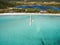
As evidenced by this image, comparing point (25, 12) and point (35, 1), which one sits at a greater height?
point (35, 1)

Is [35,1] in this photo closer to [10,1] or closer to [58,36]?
[10,1]

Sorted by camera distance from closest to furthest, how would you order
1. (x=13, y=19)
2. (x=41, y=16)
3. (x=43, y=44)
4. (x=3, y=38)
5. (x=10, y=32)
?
1. (x=43, y=44)
2. (x=3, y=38)
3. (x=10, y=32)
4. (x=13, y=19)
5. (x=41, y=16)

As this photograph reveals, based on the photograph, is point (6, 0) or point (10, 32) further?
point (6, 0)

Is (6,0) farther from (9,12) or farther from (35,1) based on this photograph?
(35,1)

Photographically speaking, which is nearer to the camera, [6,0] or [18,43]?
[18,43]

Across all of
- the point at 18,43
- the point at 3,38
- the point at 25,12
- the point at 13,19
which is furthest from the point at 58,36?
the point at 25,12

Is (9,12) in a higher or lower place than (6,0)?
lower

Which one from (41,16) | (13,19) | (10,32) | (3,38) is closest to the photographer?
(3,38)

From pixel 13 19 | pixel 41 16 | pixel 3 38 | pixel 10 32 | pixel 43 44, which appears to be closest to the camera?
pixel 43 44

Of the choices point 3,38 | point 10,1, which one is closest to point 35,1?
point 10,1
